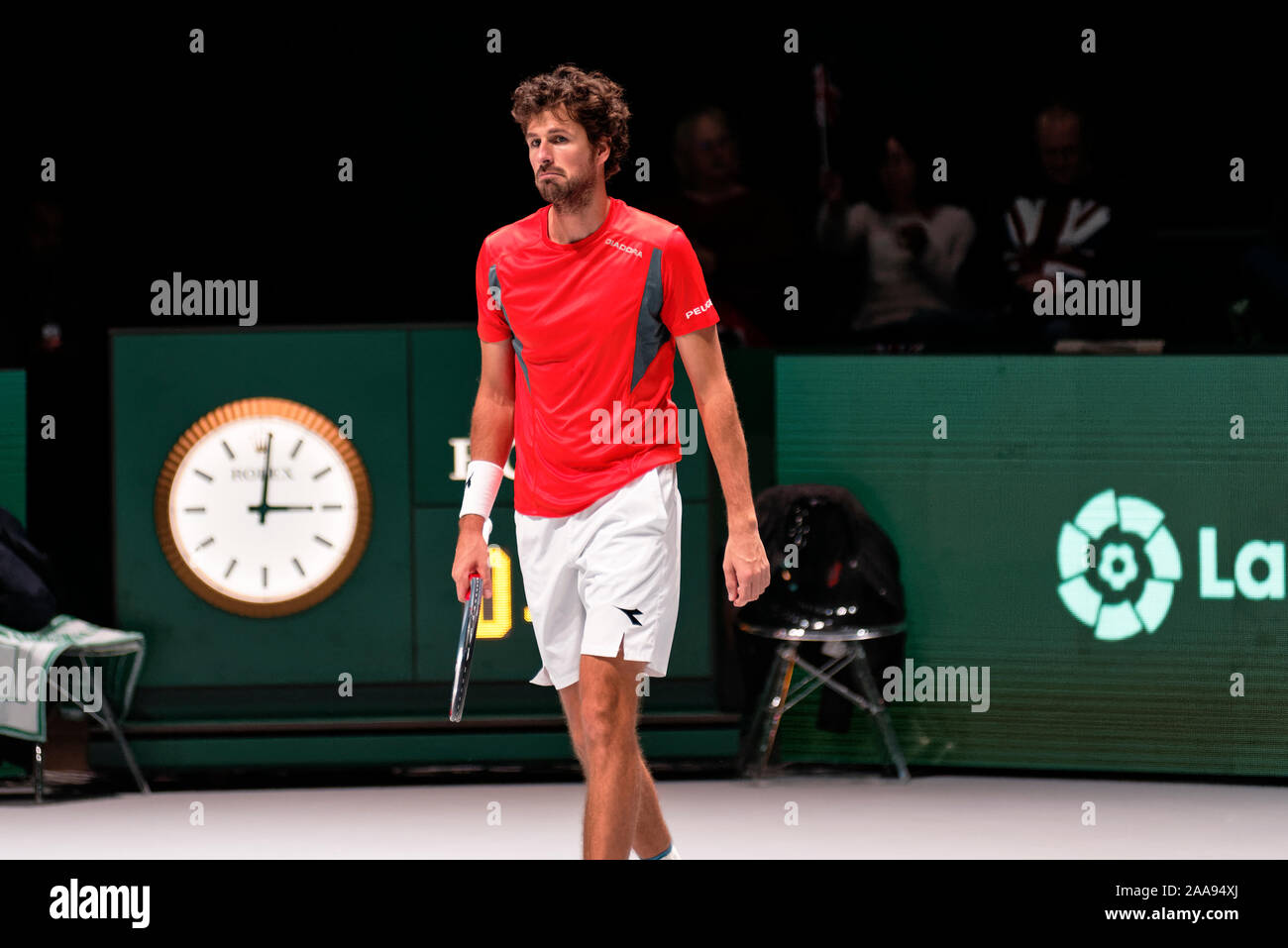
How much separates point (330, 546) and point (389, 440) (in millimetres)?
439

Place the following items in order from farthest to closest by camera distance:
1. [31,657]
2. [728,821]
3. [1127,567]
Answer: [1127,567] < [31,657] < [728,821]

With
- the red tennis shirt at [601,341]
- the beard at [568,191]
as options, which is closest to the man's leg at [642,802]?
the red tennis shirt at [601,341]

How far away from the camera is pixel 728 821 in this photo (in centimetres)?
620

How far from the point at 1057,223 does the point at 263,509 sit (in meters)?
3.45

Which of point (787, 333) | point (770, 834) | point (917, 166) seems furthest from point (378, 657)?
point (917, 166)

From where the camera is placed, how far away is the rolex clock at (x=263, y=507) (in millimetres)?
6863

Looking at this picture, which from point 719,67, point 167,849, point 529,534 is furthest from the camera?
point 719,67

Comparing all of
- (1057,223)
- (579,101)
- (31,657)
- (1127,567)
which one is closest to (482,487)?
(579,101)

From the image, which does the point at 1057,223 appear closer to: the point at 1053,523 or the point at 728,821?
the point at 1053,523

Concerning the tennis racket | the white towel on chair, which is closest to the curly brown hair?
the tennis racket

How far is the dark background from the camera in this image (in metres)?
8.73

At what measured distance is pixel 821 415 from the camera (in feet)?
23.3

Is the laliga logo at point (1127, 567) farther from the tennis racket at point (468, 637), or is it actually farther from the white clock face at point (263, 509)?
the tennis racket at point (468, 637)

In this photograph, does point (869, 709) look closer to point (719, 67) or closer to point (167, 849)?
point (167, 849)
